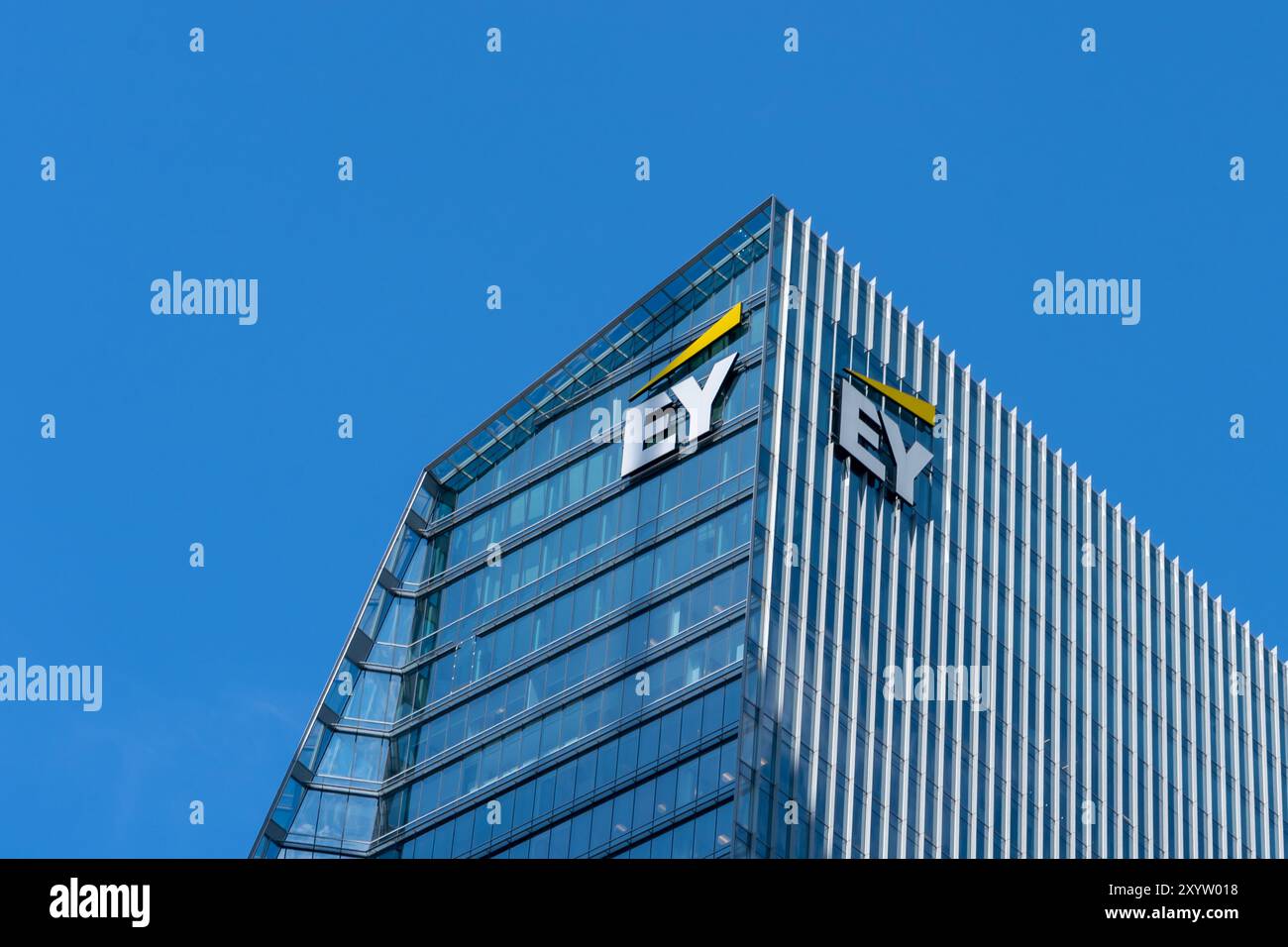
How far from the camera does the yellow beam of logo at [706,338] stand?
257 ft

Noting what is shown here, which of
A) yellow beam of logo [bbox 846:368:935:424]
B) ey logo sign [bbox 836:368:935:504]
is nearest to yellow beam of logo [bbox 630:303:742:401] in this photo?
ey logo sign [bbox 836:368:935:504]

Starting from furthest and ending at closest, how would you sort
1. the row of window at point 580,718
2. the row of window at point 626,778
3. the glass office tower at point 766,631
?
the glass office tower at point 766,631
the row of window at point 580,718
the row of window at point 626,778

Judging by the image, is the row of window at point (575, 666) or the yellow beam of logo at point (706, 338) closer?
the row of window at point (575, 666)

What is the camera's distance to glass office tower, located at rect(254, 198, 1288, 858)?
72.2 meters

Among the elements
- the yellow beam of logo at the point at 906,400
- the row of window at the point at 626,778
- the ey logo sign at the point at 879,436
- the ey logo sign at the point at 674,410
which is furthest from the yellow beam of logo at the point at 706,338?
the row of window at the point at 626,778

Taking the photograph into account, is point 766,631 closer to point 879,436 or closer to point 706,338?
point 879,436

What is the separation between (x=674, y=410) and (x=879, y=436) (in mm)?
7435

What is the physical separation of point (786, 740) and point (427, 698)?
22488 mm

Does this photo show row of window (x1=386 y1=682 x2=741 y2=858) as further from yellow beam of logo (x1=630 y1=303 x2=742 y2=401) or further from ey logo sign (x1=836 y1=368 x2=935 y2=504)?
yellow beam of logo (x1=630 y1=303 x2=742 y2=401)

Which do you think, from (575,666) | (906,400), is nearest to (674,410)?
(906,400)

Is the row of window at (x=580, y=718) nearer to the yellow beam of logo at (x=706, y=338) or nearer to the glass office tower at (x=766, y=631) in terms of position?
the glass office tower at (x=766, y=631)

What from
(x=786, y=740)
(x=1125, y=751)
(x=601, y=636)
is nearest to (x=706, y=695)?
(x=786, y=740)
